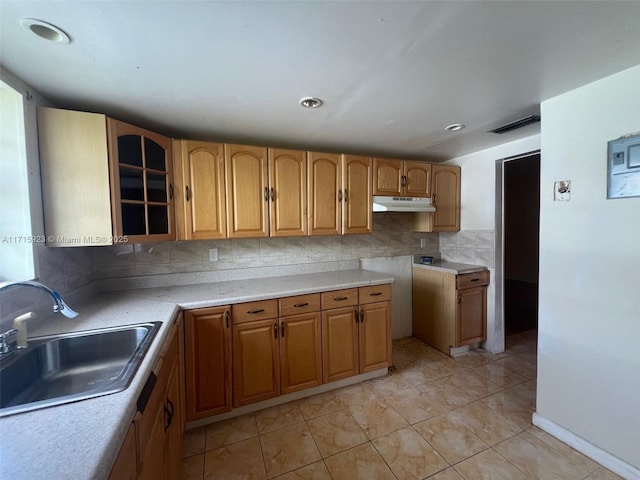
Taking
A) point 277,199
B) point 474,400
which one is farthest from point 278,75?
point 474,400

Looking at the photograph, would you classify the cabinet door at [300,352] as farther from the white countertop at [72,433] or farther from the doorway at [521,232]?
the doorway at [521,232]

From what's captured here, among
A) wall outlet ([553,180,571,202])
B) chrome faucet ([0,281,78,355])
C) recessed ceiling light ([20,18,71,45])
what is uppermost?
recessed ceiling light ([20,18,71,45])

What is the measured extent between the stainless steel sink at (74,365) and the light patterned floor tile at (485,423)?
2.05 metres

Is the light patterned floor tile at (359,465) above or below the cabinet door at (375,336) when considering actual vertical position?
below

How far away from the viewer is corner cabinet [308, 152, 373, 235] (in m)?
2.27

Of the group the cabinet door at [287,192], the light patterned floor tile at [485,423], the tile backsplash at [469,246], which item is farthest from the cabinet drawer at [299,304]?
the tile backsplash at [469,246]

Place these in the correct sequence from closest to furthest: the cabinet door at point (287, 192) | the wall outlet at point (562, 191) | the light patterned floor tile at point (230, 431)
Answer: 1. the wall outlet at point (562, 191)
2. the light patterned floor tile at point (230, 431)
3. the cabinet door at point (287, 192)

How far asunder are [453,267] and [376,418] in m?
1.67

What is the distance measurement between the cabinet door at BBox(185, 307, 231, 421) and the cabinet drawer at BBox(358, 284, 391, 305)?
1083mm

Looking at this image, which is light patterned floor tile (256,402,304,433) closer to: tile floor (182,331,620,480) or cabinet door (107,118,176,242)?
tile floor (182,331,620,480)

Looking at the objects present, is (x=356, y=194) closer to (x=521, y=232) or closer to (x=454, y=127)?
(x=454, y=127)

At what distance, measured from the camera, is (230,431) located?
176cm

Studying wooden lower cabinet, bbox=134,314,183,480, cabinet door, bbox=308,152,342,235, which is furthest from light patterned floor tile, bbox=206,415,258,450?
cabinet door, bbox=308,152,342,235

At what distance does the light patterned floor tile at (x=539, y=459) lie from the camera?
1418 millimetres
